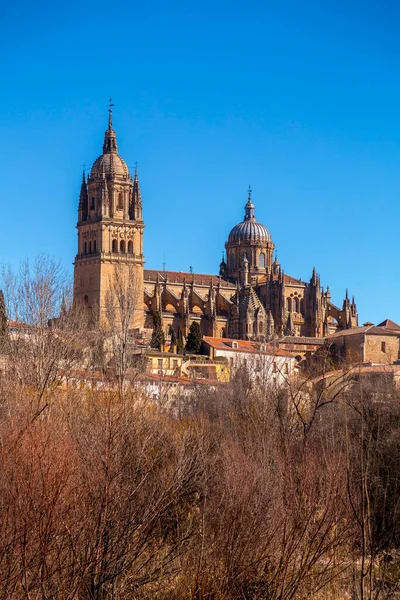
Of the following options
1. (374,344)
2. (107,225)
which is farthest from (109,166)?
(374,344)

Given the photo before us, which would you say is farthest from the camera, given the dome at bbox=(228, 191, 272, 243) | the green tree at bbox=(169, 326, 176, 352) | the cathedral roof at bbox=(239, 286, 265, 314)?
the dome at bbox=(228, 191, 272, 243)

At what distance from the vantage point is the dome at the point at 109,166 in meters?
76.9

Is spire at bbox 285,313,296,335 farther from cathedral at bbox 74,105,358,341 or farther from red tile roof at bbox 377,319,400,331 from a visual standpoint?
red tile roof at bbox 377,319,400,331

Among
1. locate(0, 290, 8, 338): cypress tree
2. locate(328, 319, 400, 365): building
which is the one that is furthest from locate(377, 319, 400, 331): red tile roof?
locate(0, 290, 8, 338): cypress tree

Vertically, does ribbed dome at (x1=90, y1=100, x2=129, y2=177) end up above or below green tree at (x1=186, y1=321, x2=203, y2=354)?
above

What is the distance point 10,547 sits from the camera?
1485 cm

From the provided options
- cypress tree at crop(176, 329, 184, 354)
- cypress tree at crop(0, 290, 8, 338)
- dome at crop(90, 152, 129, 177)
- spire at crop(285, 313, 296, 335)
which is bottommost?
cypress tree at crop(0, 290, 8, 338)

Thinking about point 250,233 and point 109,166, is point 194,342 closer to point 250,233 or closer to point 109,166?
point 109,166

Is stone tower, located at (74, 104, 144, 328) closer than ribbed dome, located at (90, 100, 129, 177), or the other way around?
stone tower, located at (74, 104, 144, 328)

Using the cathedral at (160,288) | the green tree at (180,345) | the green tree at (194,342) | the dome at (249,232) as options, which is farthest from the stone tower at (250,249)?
the green tree at (194,342)

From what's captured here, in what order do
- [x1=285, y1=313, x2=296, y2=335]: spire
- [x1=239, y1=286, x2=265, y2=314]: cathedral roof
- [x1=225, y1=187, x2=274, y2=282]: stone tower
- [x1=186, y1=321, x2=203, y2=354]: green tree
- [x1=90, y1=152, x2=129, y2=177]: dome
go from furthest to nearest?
1. [x1=225, y1=187, x2=274, y2=282]: stone tower
2. [x1=285, y1=313, x2=296, y2=335]: spire
3. [x1=90, y1=152, x2=129, y2=177]: dome
4. [x1=239, y1=286, x2=265, y2=314]: cathedral roof
5. [x1=186, y1=321, x2=203, y2=354]: green tree

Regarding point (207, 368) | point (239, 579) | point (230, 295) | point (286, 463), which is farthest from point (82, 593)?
point (230, 295)

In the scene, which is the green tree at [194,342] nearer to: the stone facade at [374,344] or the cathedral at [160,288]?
the cathedral at [160,288]

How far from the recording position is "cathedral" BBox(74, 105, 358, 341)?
245 ft
